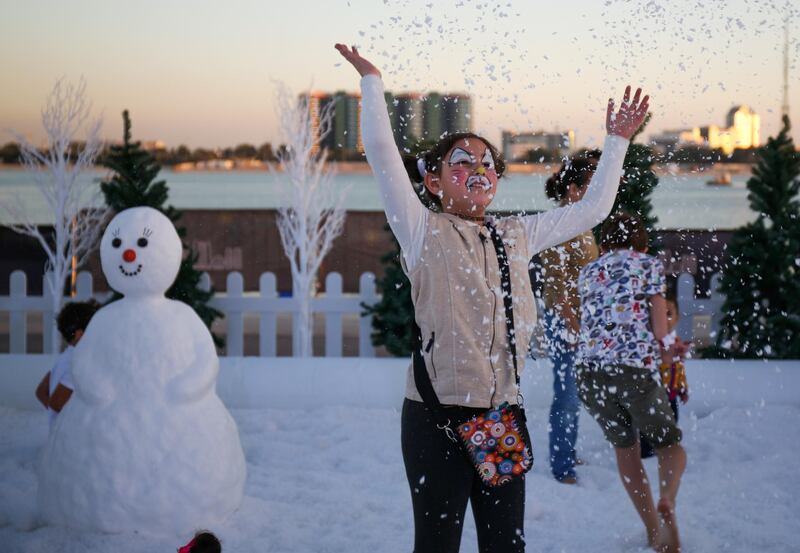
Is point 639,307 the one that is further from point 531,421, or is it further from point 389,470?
point 531,421

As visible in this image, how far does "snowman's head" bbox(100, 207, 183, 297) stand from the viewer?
14.7 ft

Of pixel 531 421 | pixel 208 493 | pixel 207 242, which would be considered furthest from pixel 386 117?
pixel 207 242

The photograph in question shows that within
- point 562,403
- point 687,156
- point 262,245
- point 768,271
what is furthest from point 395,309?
point 262,245

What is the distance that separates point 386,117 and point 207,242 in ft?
49.5

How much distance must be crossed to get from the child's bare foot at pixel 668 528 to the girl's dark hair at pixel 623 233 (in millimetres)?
1084

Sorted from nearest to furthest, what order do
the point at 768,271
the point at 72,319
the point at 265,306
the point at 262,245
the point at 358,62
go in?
the point at 358,62
the point at 72,319
the point at 768,271
the point at 265,306
the point at 262,245

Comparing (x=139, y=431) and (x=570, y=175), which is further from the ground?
(x=570, y=175)

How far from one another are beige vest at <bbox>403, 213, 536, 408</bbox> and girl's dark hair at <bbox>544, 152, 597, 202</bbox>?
2.15 meters

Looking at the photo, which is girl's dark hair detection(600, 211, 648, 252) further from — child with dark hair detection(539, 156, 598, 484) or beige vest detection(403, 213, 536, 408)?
beige vest detection(403, 213, 536, 408)

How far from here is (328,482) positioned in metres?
5.34

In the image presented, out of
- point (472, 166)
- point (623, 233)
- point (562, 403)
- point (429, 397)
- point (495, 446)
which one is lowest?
point (562, 403)

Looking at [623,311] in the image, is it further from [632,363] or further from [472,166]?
[472,166]

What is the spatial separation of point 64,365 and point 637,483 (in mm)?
2932

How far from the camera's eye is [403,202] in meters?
2.70
